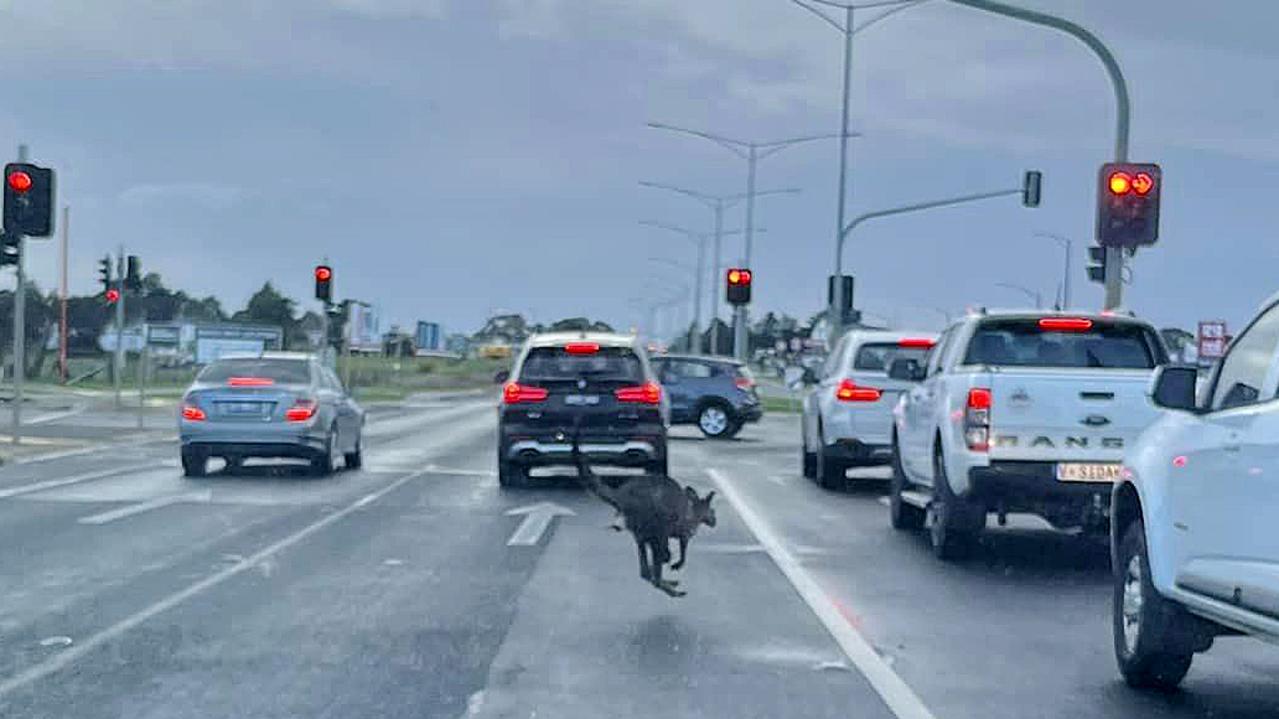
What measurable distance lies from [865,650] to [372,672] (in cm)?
273

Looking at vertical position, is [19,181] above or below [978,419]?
above

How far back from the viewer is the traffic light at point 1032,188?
40.9 m

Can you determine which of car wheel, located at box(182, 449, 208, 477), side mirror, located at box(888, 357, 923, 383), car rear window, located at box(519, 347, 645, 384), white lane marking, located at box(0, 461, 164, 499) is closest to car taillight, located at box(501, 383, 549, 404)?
car rear window, located at box(519, 347, 645, 384)

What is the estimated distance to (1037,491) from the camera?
47.8 feet

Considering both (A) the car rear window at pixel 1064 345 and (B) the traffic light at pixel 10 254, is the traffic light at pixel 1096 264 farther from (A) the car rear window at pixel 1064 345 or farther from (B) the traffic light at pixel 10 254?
(B) the traffic light at pixel 10 254

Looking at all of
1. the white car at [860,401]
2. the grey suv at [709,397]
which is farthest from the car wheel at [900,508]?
the grey suv at [709,397]

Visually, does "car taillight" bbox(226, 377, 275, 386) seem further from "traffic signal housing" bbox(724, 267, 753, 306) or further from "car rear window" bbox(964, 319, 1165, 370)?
"traffic signal housing" bbox(724, 267, 753, 306)

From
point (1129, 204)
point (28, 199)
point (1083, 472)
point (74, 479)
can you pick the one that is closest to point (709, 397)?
point (28, 199)

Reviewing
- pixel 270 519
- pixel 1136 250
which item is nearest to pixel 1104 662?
pixel 270 519

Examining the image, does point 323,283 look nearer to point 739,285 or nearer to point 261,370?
point 739,285

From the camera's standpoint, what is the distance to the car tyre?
1545 inches

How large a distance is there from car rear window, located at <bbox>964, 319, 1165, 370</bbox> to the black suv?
717 centimetres

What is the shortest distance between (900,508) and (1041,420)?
394 cm

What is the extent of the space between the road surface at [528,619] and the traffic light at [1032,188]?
70.6ft
